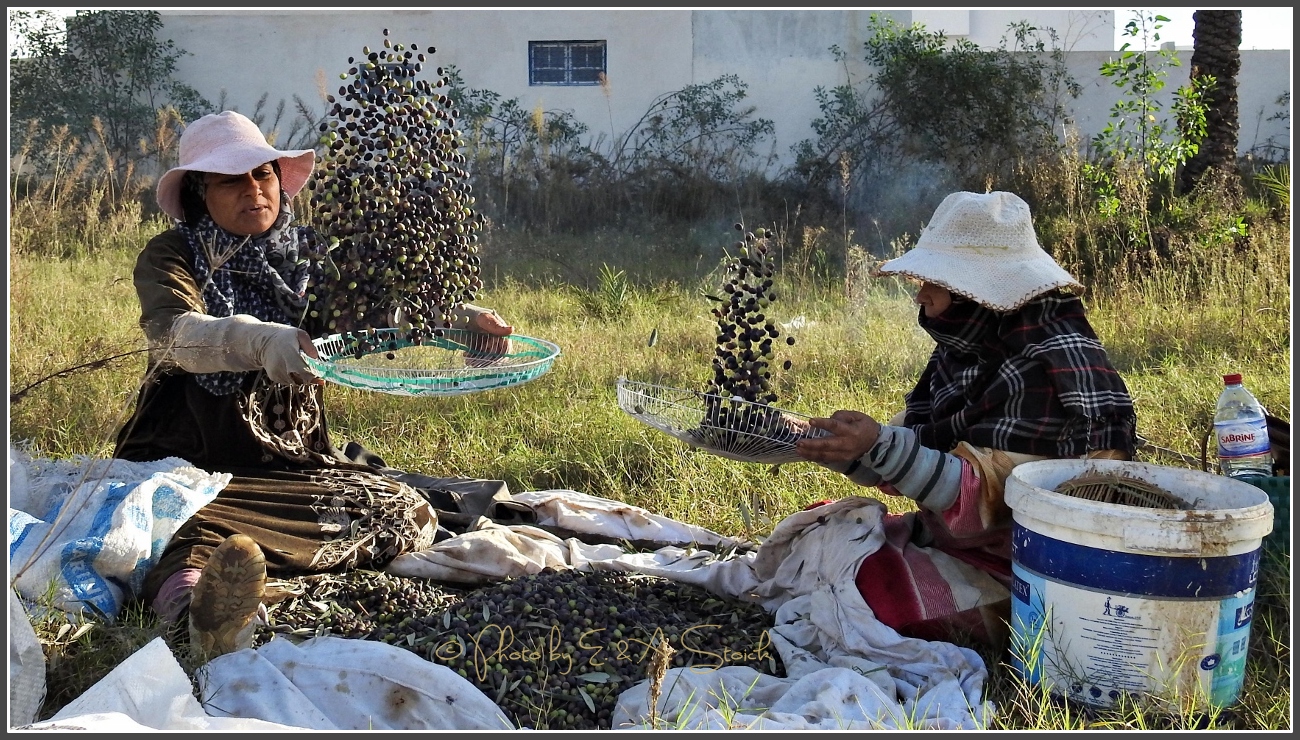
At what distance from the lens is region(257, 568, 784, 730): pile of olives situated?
2592 millimetres

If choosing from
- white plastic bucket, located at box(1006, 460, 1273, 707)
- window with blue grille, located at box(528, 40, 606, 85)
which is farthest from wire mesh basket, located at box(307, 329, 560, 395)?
window with blue grille, located at box(528, 40, 606, 85)

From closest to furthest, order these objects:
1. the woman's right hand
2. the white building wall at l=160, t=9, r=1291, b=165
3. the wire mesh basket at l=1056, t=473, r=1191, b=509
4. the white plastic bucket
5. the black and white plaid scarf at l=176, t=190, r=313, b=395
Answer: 1. the white plastic bucket
2. the wire mesh basket at l=1056, t=473, r=1191, b=509
3. the woman's right hand
4. the black and white plaid scarf at l=176, t=190, r=313, b=395
5. the white building wall at l=160, t=9, r=1291, b=165

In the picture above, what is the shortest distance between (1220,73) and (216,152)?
7.46 metres

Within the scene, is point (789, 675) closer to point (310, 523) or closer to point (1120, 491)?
point (1120, 491)

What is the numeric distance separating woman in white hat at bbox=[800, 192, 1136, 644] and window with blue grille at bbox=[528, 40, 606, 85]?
1027 cm

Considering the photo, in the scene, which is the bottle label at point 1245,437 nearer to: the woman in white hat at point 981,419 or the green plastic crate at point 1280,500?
the green plastic crate at point 1280,500

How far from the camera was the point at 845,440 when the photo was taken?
8.73 feet

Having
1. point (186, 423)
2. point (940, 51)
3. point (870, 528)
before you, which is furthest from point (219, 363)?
point (940, 51)

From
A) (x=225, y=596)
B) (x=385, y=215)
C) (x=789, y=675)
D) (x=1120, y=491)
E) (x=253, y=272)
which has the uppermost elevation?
(x=385, y=215)

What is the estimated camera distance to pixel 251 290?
3373 mm

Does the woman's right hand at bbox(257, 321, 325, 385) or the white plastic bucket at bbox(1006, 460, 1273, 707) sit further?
the woman's right hand at bbox(257, 321, 325, 385)

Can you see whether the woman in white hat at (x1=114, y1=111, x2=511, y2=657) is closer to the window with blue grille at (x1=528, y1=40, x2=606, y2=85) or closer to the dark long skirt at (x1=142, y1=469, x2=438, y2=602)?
the dark long skirt at (x1=142, y1=469, x2=438, y2=602)

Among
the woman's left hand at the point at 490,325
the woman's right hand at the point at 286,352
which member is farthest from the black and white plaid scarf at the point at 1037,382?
the woman's right hand at the point at 286,352

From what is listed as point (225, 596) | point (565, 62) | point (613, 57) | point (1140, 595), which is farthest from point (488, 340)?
point (565, 62)
